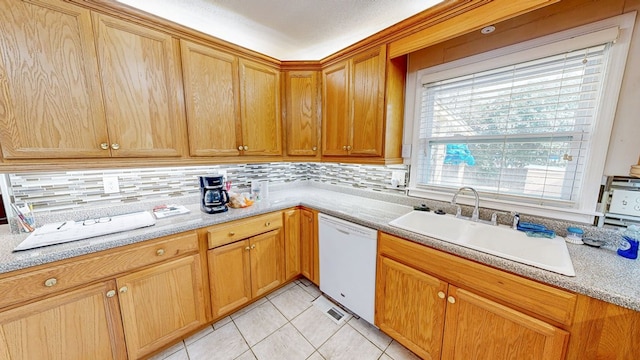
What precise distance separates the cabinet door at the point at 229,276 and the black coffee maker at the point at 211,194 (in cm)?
31

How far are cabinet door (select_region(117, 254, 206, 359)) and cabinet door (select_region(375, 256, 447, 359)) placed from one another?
50.7 inches

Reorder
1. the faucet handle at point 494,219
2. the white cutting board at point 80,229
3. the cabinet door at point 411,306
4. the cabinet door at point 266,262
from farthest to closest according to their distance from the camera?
1. the cabinet door at point 266,262
2. the faucet handle at point 494,219
3. the cabinet door at point 411,306
4. the white cutting board at point 80,229

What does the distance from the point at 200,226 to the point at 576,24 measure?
8.05 feet

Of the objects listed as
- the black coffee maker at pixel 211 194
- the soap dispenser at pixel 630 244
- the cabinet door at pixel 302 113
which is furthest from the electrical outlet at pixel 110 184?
the soap dispenser at pixel 630 244

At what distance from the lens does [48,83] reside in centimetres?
110

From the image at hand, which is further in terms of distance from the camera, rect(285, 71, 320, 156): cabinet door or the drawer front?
rect(285, 71, 320, 156): cabinet door

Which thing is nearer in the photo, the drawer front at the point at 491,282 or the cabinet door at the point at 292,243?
the drawer front at the point at 491,282

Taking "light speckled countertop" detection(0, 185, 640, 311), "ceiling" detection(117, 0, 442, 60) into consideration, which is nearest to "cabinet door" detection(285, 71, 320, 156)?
"ceiling" detection(117, 0, 442, 60)

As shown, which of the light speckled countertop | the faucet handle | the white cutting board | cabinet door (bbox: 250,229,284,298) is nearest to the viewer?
the light speckled countertop

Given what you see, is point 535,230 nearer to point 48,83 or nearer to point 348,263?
point 348,263

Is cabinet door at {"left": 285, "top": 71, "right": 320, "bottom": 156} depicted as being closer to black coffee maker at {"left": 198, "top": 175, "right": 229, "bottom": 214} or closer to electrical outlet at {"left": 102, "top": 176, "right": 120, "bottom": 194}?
black coffee maker at {"left": 198, "top": 175, "right": 229, "bottom": 214}

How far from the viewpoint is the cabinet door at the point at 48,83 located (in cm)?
102

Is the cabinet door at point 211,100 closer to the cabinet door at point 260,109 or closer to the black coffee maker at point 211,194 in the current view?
the cabinet door at point 260,109

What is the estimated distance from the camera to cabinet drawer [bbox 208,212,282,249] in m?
1.50
